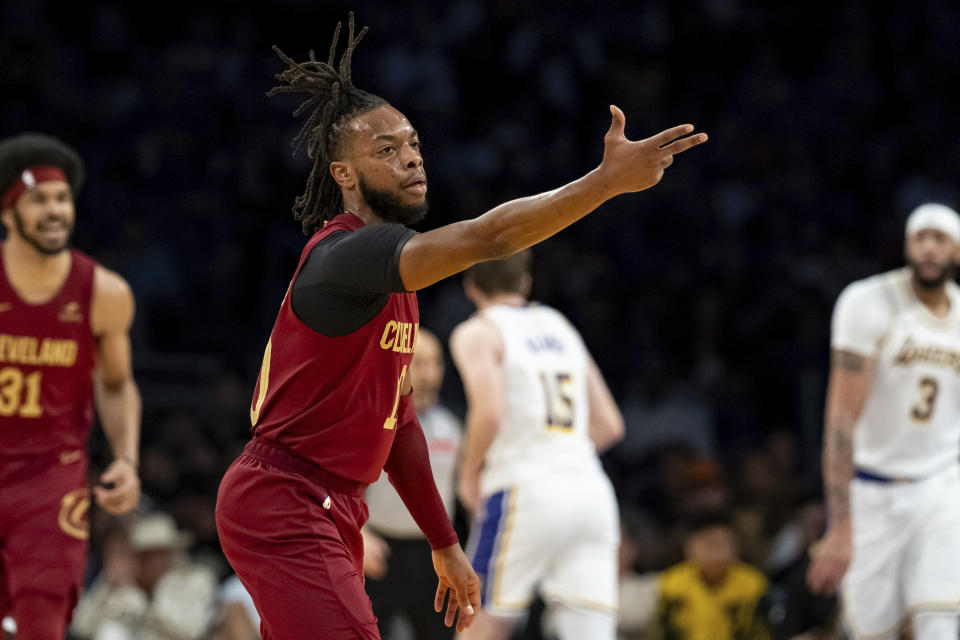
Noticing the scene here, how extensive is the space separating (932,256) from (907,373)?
517 millimetres

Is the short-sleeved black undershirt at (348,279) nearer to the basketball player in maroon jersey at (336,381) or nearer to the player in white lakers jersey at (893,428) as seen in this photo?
the basketball player in maroon jersey at (336,381)

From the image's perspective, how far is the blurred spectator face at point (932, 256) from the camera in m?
5.76

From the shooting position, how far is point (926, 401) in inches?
226

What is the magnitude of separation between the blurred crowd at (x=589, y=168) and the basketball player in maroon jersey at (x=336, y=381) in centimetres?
526

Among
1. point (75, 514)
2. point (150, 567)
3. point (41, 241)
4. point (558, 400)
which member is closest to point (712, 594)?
point (558, 400)

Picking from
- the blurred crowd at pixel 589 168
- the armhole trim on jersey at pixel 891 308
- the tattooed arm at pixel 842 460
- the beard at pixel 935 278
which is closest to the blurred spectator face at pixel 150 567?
the blurred crowd at pixel 589 168

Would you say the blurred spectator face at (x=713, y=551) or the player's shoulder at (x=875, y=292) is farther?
the blurred spectator face at (x=713, y=551)

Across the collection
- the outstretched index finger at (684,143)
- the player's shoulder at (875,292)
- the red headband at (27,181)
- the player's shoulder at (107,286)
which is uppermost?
the red headband at (27,181)

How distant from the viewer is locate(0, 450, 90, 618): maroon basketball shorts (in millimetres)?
4840

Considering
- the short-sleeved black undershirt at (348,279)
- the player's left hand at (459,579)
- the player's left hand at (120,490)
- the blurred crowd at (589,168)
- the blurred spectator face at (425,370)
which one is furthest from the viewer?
the blurred crowd at (589,168)

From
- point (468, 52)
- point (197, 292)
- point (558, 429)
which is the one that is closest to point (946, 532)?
point (558, 429)

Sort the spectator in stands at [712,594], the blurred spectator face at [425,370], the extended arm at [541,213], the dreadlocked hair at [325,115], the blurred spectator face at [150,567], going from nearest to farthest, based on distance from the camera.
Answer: the extended arm at [541,213], the dreadlocked hair at [325,115], the blurred spectator face at [425,370], the spectator in stands at [712,594], the blurred spectator face at [150,567]

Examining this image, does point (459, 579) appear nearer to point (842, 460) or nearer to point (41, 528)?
point (41, 528)

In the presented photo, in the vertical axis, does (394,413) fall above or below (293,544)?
above
